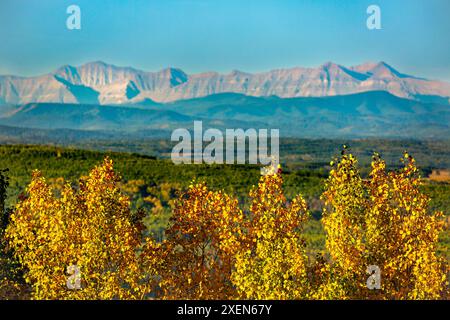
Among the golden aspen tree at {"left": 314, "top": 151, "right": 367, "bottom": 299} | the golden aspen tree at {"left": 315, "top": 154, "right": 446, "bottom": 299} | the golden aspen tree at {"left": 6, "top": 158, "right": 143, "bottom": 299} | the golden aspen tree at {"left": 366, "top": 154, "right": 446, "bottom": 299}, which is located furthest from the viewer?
the golden aspen tree at {"left": 6, "top": 158, "right": 143, "bottom": 299}

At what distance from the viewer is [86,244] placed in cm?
3431

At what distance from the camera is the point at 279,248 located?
33.2 m

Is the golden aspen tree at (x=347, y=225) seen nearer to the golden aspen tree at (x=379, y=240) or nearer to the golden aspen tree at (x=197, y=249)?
the golden aspen tree at (x=379, y=240)

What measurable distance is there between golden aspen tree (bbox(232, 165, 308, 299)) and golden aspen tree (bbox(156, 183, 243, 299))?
258 centimetres

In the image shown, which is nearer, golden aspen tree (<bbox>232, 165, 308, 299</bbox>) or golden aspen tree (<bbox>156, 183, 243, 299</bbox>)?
golden aspen tree (<bbox>232, 165, 308, 299</bbox>)

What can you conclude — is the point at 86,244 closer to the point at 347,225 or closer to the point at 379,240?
the point at 347,225

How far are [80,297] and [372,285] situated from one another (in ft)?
51.4

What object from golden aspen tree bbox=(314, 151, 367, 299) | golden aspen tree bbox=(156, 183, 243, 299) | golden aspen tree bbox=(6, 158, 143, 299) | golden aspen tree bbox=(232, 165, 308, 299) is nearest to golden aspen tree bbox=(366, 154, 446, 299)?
golden aspen tree bbox=(314, 151, 367, 299)

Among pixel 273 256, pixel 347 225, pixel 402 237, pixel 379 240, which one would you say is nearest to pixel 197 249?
pixel 273 256

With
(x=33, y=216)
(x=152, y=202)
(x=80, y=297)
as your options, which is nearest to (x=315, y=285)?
(x=80, y=297)

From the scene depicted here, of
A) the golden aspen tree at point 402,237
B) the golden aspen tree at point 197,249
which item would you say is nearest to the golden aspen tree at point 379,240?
the golden aspen tree at point 402,237

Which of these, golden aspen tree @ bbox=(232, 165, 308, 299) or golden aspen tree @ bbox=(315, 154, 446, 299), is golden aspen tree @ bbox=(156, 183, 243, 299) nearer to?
golden aspen tree @ bbox=(232, 165, 308, 299)

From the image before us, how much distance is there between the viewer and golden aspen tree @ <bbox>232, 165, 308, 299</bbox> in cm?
3244
